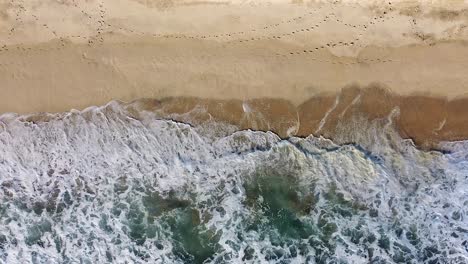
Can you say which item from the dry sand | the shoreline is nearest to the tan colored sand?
the dry sand

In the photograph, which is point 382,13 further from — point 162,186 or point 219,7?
point 162,186

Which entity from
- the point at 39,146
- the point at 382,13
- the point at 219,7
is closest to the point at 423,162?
the point at 382,13

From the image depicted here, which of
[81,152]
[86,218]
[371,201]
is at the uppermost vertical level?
[81,152]

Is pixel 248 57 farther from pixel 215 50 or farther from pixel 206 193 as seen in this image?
pixel 206 193

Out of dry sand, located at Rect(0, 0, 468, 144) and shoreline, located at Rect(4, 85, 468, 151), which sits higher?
dry sand, located at Rect(0, 0, 468, 144)

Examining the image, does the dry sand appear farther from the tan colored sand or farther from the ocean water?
the ocean water

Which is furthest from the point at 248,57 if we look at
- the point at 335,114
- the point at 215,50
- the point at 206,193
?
the point at 206,193
